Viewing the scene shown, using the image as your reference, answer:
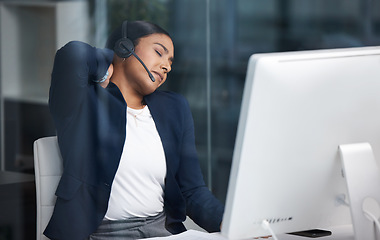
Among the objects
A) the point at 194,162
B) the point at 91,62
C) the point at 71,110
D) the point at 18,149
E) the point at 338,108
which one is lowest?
the point at 194,162

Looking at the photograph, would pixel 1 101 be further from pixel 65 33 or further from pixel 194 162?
pixel 194 162

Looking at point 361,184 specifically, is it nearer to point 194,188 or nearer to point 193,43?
point 194,188

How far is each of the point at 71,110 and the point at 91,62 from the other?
22 centimetres

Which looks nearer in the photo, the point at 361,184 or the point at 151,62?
the point at 361,184

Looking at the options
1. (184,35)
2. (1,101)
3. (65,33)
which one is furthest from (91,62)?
(184,35)

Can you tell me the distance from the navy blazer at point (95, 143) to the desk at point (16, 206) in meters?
0.14

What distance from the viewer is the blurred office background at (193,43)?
2447 mm

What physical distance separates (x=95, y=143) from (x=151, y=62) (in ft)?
1.44

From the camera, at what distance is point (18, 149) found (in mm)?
2486

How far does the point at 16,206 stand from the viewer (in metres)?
2.54

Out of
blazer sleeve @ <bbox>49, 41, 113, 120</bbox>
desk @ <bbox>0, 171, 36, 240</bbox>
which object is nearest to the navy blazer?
blazer sleeve @ <bbox>49, 41, 113, 120</bbox>

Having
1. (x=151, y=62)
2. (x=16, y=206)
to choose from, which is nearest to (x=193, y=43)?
(x=151, y=62)

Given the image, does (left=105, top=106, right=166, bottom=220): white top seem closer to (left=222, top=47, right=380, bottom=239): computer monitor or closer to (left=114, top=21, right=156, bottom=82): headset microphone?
(left=114, top=21, right=156, bottom=82): headset microphone

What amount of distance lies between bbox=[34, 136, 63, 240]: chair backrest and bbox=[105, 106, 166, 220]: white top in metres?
0.28
